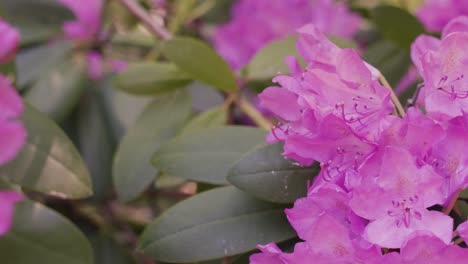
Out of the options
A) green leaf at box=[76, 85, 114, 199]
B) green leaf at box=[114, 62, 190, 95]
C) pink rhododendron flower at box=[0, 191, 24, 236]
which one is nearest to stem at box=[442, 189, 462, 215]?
pink rhododendron flower at box=[0, 191, 24, 236]

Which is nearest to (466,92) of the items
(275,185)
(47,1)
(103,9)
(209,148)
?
(275,185)

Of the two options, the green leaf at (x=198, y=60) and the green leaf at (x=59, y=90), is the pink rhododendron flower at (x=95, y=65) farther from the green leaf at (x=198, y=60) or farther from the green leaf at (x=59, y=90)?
the green leaf at (x=198, y=60)

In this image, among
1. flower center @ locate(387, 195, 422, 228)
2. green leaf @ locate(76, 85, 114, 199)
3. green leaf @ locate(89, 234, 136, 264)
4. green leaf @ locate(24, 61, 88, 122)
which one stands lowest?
green leaf @ locate(89, 234, 136, 264)

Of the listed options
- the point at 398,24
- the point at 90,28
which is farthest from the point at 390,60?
the point at 90,28

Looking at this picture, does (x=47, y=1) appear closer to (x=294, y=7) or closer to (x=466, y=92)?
(x=294, y=7)

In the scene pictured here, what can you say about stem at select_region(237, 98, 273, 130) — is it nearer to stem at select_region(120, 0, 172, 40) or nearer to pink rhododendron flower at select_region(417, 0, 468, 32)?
stem at select_region(120, 0, 172, 40)

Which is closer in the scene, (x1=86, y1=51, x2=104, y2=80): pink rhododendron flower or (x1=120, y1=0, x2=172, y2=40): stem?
(x1=120, y1=0, x2=172, y2=40): stem

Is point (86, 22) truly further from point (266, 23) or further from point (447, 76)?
point (447, 76)
